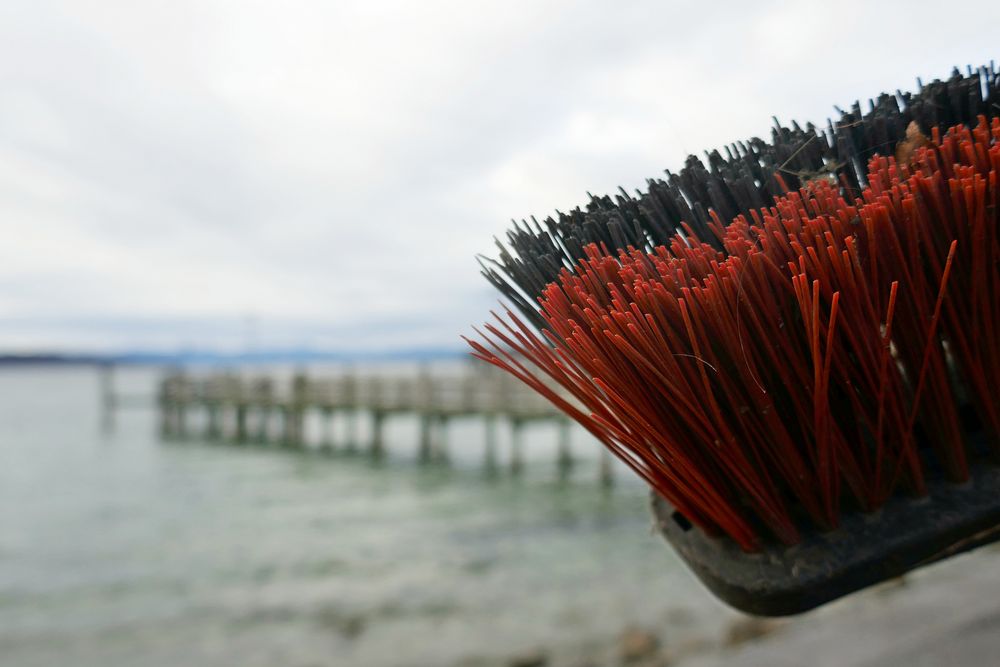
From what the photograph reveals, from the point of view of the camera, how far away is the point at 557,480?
17531 mm

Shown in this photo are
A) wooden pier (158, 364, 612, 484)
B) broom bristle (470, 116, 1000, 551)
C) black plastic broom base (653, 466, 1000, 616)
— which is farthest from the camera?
wooden pier (158, 364, 612, 484)

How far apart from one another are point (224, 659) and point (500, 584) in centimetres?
354

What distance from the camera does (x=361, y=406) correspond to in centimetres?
2006

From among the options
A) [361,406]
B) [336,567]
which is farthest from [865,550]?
[361,406]

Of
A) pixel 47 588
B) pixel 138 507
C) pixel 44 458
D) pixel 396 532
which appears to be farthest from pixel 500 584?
pixel 44 458

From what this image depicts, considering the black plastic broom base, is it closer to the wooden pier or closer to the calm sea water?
the calm sea water

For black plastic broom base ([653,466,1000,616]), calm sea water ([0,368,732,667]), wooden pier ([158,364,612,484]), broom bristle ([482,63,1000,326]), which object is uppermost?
broom bristle ([482,63,1000,326])

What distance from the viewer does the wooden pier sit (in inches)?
664

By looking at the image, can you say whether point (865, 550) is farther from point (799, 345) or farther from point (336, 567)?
point (336, 567)

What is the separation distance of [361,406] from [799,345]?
64.8 feet

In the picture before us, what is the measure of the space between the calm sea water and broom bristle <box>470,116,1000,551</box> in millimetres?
3136

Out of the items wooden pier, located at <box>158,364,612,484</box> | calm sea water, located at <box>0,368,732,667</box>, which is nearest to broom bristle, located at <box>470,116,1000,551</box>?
calm sea water, located at <box>0,368,732,667</box>

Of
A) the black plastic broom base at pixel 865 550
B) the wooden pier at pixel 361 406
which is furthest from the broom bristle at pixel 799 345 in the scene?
the wooden pier at pixel 361 406

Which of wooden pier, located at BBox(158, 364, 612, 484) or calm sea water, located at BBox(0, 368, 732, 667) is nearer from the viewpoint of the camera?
calm sea water, located at BBox(0, 368, 732, 667)
